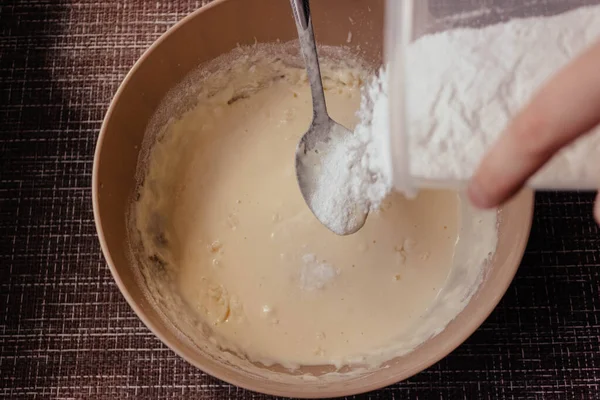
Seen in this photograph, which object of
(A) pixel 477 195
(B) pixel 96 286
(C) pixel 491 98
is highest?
(C) pixel 491 98

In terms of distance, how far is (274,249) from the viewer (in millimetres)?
1040

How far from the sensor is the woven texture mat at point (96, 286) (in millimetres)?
991

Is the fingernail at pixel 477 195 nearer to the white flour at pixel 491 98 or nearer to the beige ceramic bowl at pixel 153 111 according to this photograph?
the white flour at pixel 491 98

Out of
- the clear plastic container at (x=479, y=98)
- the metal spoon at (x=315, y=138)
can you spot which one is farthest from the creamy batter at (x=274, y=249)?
the clear plastic container at (x=479, y=98)

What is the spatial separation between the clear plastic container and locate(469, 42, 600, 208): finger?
8 centimetres

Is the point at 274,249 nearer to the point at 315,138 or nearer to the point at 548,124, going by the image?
the point at 315,138

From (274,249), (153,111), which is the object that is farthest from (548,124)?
(153,111)

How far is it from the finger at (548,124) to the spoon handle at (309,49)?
1.48 ft

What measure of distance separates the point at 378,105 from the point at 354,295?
0.37 m

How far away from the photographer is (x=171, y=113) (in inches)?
42.2

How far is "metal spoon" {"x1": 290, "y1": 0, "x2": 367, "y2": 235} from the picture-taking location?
923mm

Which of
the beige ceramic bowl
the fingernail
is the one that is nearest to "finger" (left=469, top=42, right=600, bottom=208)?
the fingernail

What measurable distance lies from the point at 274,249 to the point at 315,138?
0.74 ft

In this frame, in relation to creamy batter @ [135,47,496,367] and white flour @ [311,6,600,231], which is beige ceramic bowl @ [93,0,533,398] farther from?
white flour @ [311,6,600,231]
